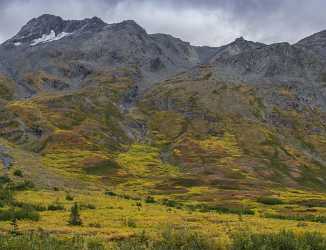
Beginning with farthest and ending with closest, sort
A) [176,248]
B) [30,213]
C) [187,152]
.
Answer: [187,152]
[30,213]
[176,248]

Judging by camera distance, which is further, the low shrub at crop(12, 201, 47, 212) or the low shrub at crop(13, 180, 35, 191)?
the low shrub at crop(13, 180, 35, 191)

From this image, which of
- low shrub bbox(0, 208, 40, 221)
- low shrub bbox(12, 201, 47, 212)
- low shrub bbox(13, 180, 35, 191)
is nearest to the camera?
low shrub bbox(0, 208, 40, 221)

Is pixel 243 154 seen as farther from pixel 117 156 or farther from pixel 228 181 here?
pixel 228 181

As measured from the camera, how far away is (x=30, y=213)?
34969 millimetres

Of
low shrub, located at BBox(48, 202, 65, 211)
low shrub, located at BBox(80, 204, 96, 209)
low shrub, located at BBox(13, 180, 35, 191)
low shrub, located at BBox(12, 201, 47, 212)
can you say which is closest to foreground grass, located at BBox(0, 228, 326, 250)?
low shrub, located at BBox(12, 201, 47, 212)

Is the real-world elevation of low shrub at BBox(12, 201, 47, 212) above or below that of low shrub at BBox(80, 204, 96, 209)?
above

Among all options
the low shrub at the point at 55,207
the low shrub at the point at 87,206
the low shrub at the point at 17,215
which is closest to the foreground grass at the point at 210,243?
the low shrub at the point at 17,215

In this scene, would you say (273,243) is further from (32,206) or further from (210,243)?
(32,206)

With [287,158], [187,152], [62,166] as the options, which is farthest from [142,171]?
[287,158]

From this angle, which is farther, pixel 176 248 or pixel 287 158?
pixel 287 158

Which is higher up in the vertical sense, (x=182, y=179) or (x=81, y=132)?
(x=81, y=132)

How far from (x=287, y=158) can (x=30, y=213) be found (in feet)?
550

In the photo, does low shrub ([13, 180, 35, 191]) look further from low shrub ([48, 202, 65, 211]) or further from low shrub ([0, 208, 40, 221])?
low shrub ([0, 208, 40, 221])

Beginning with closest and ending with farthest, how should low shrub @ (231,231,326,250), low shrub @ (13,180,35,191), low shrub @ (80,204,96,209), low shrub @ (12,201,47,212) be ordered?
low shrub @ (231,231,326,250) → low shrub @ (12,201,47,212) → low shrub @ (80,204,96,209) → low shrub @ (13,180,35,191)
